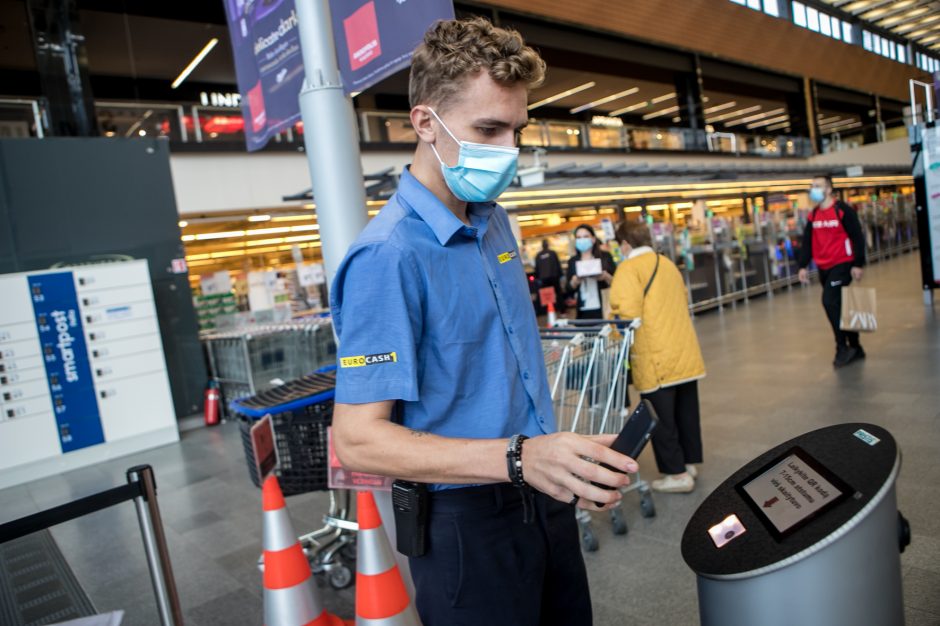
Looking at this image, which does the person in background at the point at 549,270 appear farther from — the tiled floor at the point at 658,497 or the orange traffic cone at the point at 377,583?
the orange traffic cone at the point at 377,583

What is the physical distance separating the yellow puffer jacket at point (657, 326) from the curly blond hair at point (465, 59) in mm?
2949

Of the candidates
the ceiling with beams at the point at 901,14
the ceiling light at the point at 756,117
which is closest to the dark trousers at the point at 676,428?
the ceiling with beams at the point at 901,14

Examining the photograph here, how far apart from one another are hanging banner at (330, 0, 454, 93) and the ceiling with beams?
2501cm

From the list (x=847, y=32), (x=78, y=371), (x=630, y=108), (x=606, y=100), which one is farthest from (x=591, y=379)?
(x=847, y=32)

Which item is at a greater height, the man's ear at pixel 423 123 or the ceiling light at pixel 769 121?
the ceiling light at pixel 769 121

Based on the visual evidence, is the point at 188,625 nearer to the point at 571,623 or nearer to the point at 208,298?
the point at 571,623

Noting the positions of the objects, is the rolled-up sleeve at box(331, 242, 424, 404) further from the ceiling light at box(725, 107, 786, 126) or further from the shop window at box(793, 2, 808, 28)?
the ceiling light at box(725, 107, 786, 126)

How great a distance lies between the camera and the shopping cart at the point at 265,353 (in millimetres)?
7984

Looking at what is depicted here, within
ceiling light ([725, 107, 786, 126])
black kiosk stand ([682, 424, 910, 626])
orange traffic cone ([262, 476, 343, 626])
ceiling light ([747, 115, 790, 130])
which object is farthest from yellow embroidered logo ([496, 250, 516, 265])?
ceiling light ([747, 115, 790, 130])

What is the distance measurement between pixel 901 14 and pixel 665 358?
26.5 meters

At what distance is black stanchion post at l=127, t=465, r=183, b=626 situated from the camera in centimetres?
213

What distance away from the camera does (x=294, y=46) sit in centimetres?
313

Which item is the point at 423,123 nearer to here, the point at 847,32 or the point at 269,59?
the point at 269,59

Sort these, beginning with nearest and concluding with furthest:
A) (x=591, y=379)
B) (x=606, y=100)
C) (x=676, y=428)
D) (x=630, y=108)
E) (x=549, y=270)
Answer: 1. (x=591, y=379)
2. (x=676, y=428)
3. (x=549, y=270)
4. (x=606, y=100)
5. (x=630, y=108)
